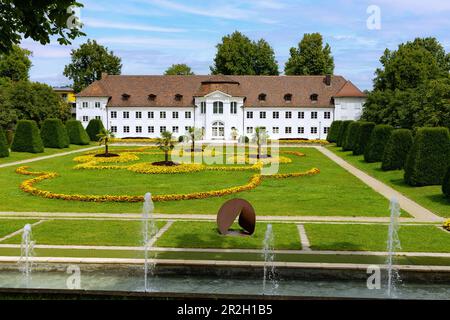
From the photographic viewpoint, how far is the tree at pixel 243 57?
268ft

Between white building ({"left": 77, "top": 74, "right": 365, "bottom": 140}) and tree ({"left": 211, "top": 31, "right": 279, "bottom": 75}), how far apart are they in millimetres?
12488

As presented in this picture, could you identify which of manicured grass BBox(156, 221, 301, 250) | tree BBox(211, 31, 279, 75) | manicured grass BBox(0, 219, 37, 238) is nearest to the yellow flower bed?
manicured grass BBox(0, 219, 37, 238)

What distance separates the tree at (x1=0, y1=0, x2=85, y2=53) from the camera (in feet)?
29.2

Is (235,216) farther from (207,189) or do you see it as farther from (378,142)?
(378,142)

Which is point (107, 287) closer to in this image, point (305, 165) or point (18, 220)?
point (18, 220)

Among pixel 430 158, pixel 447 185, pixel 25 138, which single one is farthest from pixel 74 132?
pixel 447 185

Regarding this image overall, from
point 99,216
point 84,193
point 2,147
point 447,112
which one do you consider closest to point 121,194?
point 84,193

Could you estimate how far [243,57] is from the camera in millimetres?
82250

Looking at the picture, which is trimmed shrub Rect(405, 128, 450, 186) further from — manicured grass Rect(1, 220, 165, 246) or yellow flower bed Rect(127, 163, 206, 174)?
manicured grass Rect(1, 220, 165, 246)

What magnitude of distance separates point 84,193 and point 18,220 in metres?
5.91

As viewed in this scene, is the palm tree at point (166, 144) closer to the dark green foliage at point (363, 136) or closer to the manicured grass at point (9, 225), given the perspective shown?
the dark green foliage at point (363, 136)

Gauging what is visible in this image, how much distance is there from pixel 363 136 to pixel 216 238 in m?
28.0
